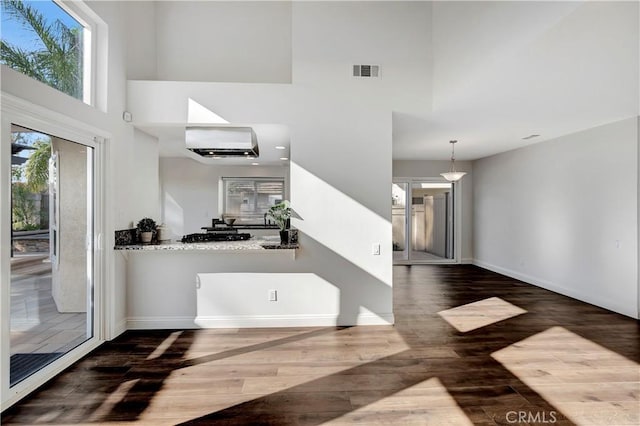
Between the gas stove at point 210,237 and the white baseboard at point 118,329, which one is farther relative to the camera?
the gas stove at point 210,237

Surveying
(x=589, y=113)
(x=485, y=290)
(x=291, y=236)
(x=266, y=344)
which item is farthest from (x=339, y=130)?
(x=485, y=290)

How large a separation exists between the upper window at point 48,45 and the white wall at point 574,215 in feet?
20.9

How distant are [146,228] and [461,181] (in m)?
7.07

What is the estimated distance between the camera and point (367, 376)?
2609 millimetres

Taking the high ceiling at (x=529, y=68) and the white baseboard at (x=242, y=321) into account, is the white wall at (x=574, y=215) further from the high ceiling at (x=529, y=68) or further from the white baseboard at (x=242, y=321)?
the white baseboard at (x=242, y=321)

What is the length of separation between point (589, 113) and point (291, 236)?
390 cm

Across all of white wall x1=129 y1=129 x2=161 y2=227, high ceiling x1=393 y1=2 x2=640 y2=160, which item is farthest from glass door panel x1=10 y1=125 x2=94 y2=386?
high ceiling x1=393 y1=2 x2=640 y2=160

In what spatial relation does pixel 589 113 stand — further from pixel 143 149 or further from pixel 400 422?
pixel 143 149

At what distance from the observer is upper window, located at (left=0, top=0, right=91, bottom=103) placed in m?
2.34

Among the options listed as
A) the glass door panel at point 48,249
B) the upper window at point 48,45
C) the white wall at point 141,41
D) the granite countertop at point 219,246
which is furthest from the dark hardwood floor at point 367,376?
the white wall at point 141,41

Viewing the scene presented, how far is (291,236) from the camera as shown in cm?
358

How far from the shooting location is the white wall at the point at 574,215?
412cm

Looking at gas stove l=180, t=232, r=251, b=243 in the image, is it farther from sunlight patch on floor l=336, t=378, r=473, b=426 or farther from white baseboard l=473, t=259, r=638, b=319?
white baseboard l=473, t=259, r=638, b=319

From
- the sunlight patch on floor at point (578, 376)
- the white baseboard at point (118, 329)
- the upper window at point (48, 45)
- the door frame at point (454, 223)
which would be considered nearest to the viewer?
the sunlight patch on floor at point (578, 376)
